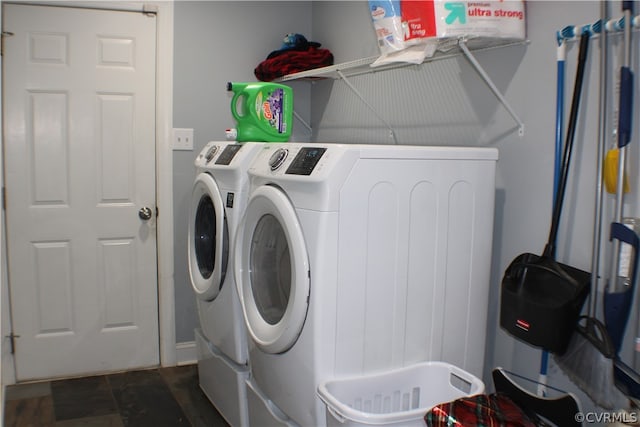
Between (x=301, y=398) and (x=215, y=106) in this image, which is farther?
(x=215, y=106)

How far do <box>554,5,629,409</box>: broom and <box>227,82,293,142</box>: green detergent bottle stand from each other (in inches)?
54.0

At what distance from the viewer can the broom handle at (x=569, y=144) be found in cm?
162

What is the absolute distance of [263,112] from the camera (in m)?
2.48

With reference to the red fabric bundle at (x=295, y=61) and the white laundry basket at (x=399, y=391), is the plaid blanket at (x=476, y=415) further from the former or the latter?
the red fabric bundle at (x=295, y=61)

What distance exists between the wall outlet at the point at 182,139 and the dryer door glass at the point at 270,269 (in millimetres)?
1298

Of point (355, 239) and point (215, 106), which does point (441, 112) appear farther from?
point (215, 106)

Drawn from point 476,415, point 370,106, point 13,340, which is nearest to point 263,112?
point 370,106

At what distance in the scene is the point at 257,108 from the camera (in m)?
2.45

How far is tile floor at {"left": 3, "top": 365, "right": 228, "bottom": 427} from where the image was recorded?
8.45ft

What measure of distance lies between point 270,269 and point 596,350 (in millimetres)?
1078

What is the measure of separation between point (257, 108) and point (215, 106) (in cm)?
83

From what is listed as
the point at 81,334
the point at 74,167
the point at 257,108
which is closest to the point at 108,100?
the point at 74,167

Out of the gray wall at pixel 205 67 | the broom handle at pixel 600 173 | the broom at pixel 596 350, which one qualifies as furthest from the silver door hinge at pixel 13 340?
the broom handle at pixel 600 173

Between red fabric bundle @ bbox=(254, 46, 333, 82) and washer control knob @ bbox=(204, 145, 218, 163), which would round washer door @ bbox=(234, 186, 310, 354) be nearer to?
washer control knob @ bbox=(204, 145, 218, 163)
